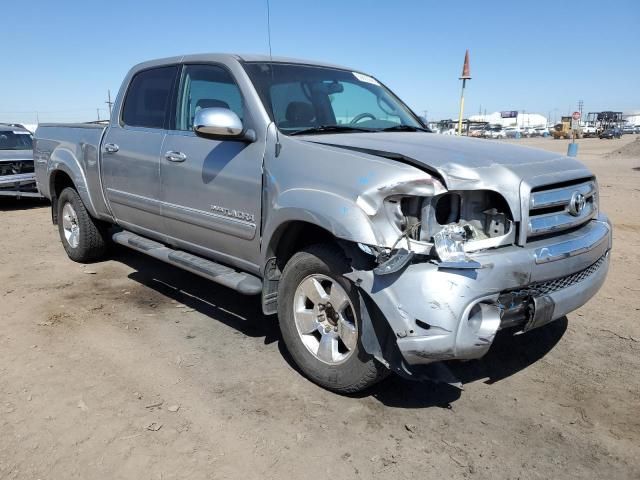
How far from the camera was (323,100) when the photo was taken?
4.05 m

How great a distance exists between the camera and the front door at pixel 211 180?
3.56 meters

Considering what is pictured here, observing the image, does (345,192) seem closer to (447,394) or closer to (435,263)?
(435,263)

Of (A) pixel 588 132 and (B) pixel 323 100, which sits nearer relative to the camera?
(B) pixel 323 100

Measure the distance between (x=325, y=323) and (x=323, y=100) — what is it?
5.73ft

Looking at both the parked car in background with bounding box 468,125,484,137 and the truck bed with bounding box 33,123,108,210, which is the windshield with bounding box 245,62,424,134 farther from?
the parked car in background with bounding box 468,125,484,137

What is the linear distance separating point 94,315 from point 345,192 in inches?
109

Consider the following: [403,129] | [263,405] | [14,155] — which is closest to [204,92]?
[403,129]

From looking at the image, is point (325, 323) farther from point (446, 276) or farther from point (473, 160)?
point (473, 160)

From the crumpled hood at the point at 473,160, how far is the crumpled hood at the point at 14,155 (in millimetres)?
8891

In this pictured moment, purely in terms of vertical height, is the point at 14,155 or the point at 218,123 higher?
the point at 218,123

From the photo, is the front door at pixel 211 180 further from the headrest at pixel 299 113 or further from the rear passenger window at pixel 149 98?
the headrest at pixel 299 113

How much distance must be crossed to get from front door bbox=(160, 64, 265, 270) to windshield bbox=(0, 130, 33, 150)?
8.36m

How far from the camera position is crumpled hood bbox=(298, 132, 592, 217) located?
2723mm

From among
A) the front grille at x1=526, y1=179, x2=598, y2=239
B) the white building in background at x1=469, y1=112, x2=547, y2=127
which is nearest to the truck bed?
the front grille at x1=526, y1=179, x2=598, y2=239
